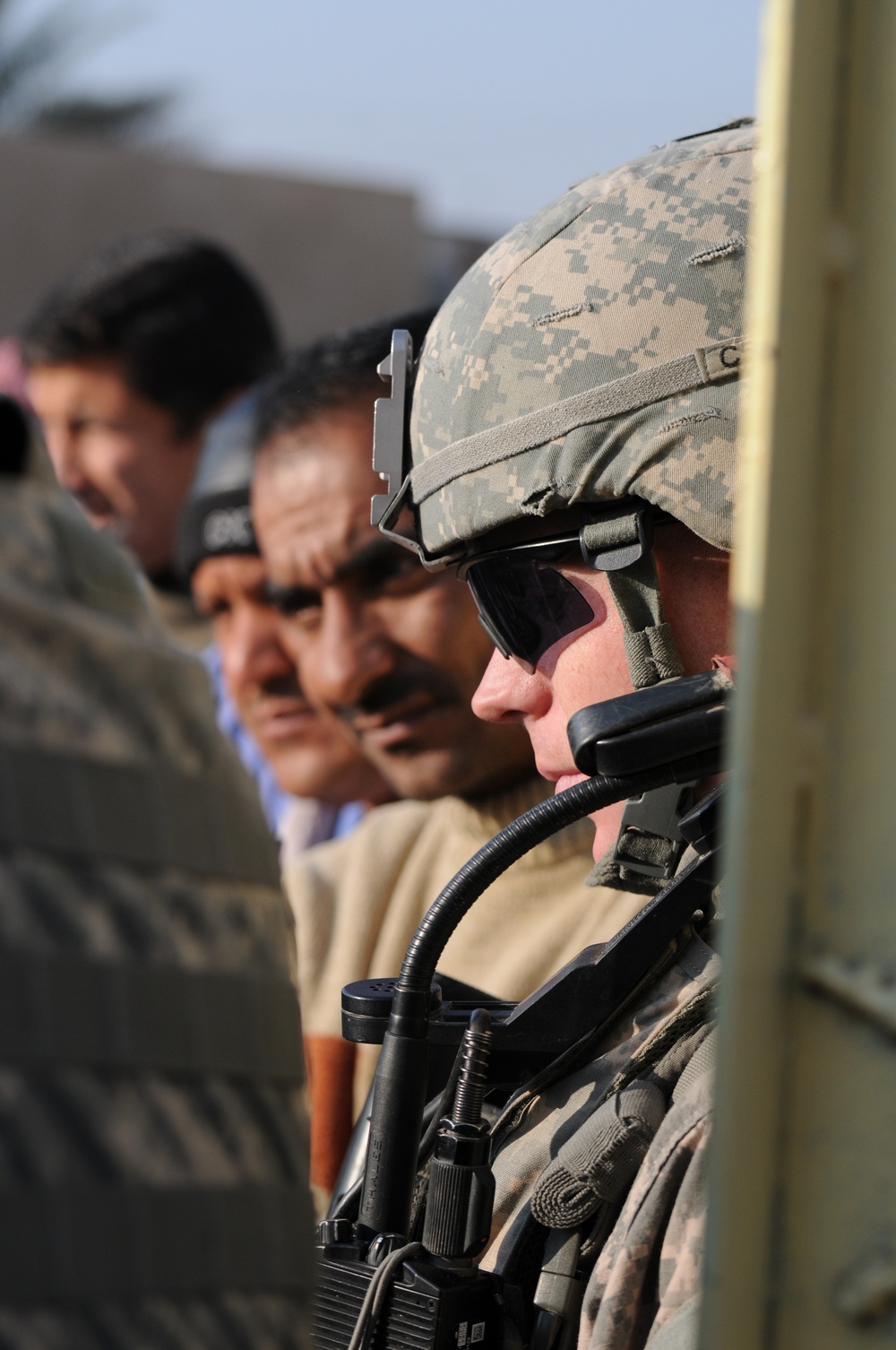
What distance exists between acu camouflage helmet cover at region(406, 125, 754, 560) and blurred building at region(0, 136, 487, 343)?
260 inches

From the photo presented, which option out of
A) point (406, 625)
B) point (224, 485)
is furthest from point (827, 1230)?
point (224, 485)

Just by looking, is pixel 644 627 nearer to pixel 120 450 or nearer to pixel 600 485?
pixel 600 485

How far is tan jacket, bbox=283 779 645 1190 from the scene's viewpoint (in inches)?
Result: 107

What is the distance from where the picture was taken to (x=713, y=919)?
173 centimetres

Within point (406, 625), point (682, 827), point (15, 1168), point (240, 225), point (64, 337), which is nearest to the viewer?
point (15, 1168)

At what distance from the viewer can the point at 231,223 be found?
827cm

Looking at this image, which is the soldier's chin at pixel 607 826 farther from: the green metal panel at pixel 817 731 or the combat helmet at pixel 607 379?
the green metal panel at pixel 817 731

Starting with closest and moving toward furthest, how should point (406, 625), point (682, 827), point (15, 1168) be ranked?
1. point (15, 1168)
2. point (682, 827)
3. point (406, 625)

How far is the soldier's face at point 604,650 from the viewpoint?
5.70ft

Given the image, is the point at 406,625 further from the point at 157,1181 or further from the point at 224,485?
the point at 157,1181

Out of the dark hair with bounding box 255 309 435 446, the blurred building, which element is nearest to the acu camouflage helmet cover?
the dark hair with bounding box 255 309 435 446

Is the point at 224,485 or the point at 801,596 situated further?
the point at 224,485

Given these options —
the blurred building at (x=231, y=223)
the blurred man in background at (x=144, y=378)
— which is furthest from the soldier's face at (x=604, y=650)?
the blurred building at (x=231, y=223)

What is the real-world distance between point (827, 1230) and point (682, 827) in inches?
35.3
